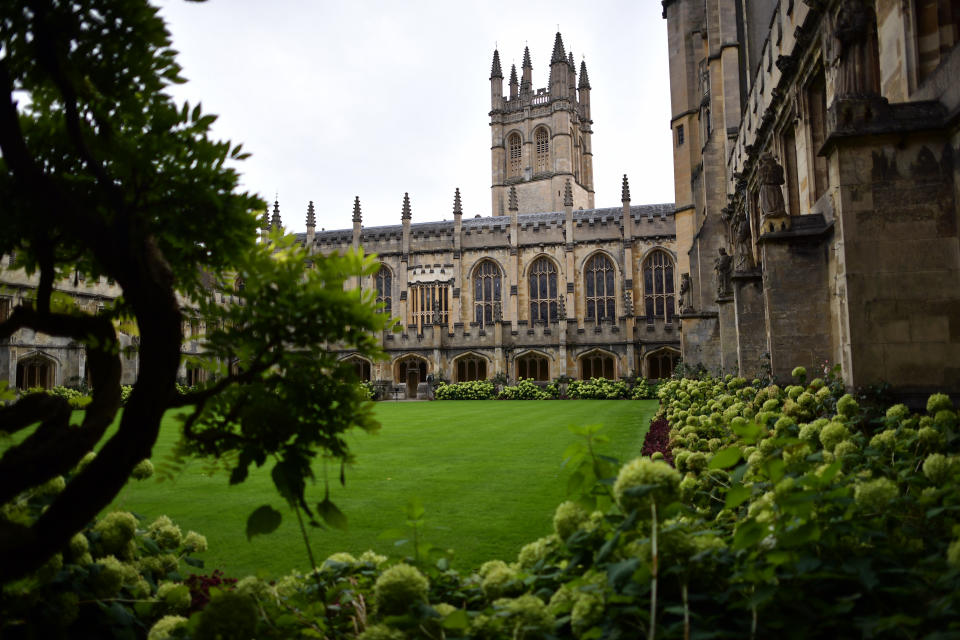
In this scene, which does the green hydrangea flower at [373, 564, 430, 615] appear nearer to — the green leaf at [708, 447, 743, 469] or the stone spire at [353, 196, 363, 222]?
the green leaf at [708, 447, 743, 469]

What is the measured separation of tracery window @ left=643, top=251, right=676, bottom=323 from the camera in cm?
3559

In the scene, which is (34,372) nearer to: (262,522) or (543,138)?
(262,522)

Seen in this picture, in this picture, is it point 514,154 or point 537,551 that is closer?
point 537,551

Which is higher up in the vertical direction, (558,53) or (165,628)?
(558,53)

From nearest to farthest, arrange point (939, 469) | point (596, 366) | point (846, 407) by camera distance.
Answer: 1. point (939, 469)
2. point (846, 407)
3. point (596, 366)

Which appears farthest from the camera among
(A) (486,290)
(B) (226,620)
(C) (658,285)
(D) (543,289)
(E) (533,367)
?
(A) (486,290)

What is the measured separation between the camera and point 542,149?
52.0 m

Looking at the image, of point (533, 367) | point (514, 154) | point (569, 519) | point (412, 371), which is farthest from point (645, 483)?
point (514, 154)

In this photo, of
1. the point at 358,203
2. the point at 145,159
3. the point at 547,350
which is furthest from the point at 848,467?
the point at 358,203

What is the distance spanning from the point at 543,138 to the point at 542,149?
0.89 meters

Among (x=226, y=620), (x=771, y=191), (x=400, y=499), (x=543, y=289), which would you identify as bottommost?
(x=400, y=499)

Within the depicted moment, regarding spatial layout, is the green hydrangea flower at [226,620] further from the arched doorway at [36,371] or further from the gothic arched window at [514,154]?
the gothic arched window at [514,154]

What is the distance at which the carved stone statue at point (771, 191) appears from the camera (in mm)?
7922

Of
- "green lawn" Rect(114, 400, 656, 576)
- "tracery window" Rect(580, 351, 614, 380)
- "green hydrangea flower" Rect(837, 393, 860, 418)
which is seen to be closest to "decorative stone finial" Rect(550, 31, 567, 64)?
"tracery window" Rect(580, 351, 614, 380)
